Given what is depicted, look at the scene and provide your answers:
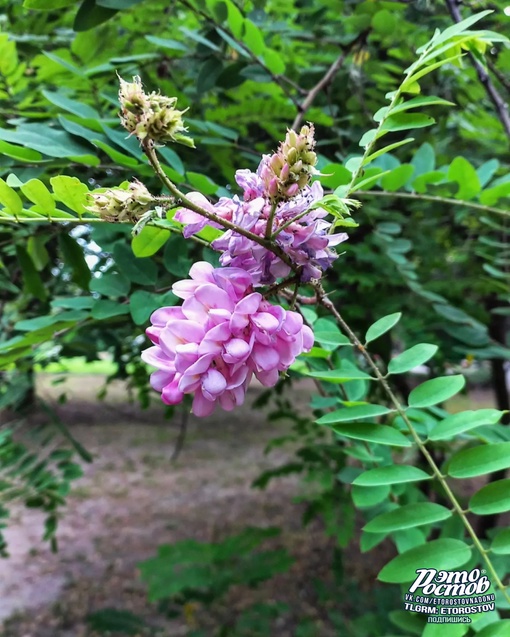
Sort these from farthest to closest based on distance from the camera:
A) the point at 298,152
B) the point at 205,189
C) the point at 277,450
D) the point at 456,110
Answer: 1. the point at 277,450
2. the point at 456,110
3. the point at 205,189
4. the point at 298,152

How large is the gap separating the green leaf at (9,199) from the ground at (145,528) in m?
1.52

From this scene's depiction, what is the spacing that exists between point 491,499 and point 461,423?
85 mm

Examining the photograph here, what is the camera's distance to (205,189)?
0.77 metres

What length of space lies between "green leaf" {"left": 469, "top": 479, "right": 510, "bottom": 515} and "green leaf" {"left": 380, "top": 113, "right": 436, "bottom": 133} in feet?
1.28

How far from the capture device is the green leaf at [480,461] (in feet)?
1.82

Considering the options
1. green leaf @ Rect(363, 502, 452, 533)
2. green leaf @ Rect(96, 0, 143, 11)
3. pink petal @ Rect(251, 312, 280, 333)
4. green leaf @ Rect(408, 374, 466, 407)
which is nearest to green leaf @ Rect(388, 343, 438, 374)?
green leaf @ Rect(408, 374, 466, 407)

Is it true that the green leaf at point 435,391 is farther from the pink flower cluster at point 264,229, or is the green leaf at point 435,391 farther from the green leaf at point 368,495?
the pink flower cluster at point 264,229

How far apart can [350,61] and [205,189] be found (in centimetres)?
67

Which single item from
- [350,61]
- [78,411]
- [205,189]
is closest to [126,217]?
[205,189]

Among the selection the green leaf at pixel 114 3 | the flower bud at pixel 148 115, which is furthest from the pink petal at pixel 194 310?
the green leaf at pixel 114 3

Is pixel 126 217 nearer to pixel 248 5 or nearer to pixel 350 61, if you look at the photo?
pixel 248 5

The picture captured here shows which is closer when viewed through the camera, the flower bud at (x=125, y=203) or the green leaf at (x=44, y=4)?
the flower bud at (x=125, y=203)

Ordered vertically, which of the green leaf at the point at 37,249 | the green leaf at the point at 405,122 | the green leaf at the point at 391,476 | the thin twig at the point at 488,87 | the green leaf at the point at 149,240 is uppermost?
the thin twig at the point at 488,87

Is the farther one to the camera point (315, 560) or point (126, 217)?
point (315, 560)
